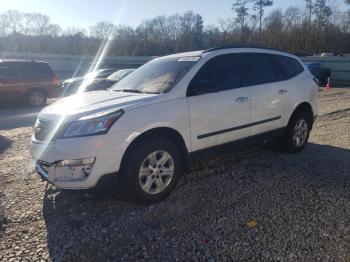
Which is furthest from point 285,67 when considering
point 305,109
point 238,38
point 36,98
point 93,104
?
point 238,38

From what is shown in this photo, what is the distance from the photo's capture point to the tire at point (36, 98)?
43.8ft

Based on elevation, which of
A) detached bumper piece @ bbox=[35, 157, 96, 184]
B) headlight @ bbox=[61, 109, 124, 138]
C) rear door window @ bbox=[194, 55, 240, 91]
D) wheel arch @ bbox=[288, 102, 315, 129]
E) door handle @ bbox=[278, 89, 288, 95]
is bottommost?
wheel arch @ bbox=[288, 102, 315, 129]

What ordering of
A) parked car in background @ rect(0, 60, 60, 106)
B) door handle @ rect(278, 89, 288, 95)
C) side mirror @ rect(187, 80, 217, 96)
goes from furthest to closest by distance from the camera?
parked car in background @ rect(0, 60, 60, 106)
door handle @ rect(278, 89, 288, 95)
side mirror @ rect(187, 80, 217, 96)

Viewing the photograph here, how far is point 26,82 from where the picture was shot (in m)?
13.1

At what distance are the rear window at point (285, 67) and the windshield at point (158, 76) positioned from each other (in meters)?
1.72

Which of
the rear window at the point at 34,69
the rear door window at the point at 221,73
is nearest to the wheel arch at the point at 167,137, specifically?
the rear door window at the point at 221,73

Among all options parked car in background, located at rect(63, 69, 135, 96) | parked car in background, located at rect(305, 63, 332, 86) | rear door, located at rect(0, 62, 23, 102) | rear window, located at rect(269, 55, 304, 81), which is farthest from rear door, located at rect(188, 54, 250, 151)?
parked car in background, located at rect(305, 63, 332, 86)

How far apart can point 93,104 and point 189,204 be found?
5.37ft

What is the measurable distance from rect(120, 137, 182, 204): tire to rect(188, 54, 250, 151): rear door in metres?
0.41

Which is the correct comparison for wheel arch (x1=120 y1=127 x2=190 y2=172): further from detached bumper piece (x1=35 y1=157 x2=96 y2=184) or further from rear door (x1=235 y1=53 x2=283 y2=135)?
rear door (x1=235 y1=53 x2=283 y2=135)

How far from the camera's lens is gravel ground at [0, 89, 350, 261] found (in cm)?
302

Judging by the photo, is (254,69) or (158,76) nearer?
(158,76)

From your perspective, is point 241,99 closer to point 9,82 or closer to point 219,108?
point 219,108

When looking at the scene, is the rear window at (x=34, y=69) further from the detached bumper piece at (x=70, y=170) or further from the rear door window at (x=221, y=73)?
the detached bumper piece at (x=70, y=170)
